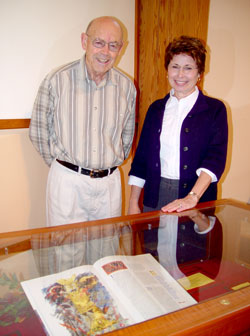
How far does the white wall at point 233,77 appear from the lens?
8.57 feet

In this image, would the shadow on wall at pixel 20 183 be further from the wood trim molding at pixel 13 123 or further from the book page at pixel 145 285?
the book page at pixel 145 285

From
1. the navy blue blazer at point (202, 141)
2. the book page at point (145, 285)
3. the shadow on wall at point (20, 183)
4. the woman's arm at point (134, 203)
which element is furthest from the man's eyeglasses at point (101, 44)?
the book page at point (145, 285)

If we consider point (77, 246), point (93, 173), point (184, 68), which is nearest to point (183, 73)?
point (184, 68)

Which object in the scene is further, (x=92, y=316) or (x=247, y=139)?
(x=247, y=139)

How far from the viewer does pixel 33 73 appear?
2.35 m

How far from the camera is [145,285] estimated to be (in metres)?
1.05

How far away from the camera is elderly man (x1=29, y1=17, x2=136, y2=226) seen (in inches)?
73.4

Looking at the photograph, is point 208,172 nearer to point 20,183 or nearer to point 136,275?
point 136,275

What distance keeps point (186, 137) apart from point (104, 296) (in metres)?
0.97

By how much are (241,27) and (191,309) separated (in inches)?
106

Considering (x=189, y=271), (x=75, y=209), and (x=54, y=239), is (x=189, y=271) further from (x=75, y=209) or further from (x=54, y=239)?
(x=75, y=209)

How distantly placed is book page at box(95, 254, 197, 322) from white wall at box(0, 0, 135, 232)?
4.81ft

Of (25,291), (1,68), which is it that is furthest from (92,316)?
(1,68)

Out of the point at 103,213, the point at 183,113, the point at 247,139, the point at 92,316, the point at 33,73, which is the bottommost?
the point at 103,213
